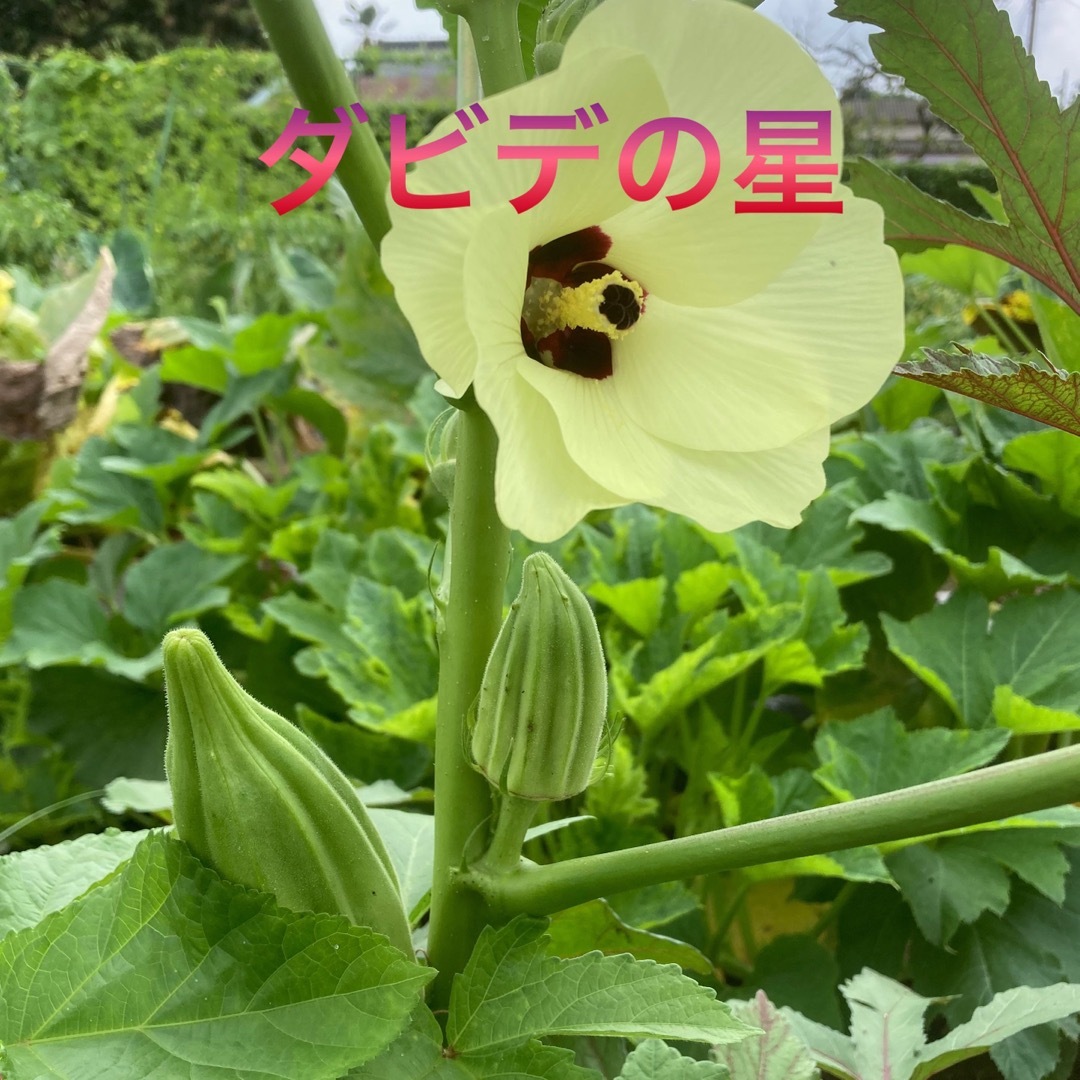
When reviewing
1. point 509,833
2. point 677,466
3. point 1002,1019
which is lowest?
point 1002,1019

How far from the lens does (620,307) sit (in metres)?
0.24

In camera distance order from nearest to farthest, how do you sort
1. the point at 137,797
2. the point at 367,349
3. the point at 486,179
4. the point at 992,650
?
1. the point at 486,179
2. the point at 137,797
3. the point at 992,650
4. the point at 367,349

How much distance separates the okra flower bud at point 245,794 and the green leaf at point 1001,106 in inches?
9.0

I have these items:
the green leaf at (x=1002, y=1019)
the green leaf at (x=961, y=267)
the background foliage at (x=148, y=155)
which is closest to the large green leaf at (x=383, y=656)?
the green leaf at (x=1002, y=1019)

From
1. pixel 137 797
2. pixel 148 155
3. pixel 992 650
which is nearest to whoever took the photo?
pixel 137 797

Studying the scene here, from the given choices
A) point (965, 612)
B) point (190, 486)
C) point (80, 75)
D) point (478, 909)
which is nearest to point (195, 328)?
point (190, 486)

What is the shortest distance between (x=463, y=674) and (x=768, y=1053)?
16 cm

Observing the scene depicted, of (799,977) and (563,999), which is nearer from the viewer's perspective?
(563,999)

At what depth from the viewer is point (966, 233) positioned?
291 mm

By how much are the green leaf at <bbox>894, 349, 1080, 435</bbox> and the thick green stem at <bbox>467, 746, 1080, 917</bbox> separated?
0.08 m

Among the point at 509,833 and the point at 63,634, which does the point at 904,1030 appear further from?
the point at 63,634

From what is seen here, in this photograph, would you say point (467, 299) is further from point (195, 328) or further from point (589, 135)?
point (195, 328)

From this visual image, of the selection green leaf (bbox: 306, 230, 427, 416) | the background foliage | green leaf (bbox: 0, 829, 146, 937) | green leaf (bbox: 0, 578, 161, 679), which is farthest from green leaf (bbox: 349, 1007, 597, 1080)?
the background foliage

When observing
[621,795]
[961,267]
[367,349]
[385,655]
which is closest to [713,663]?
[621,795]
